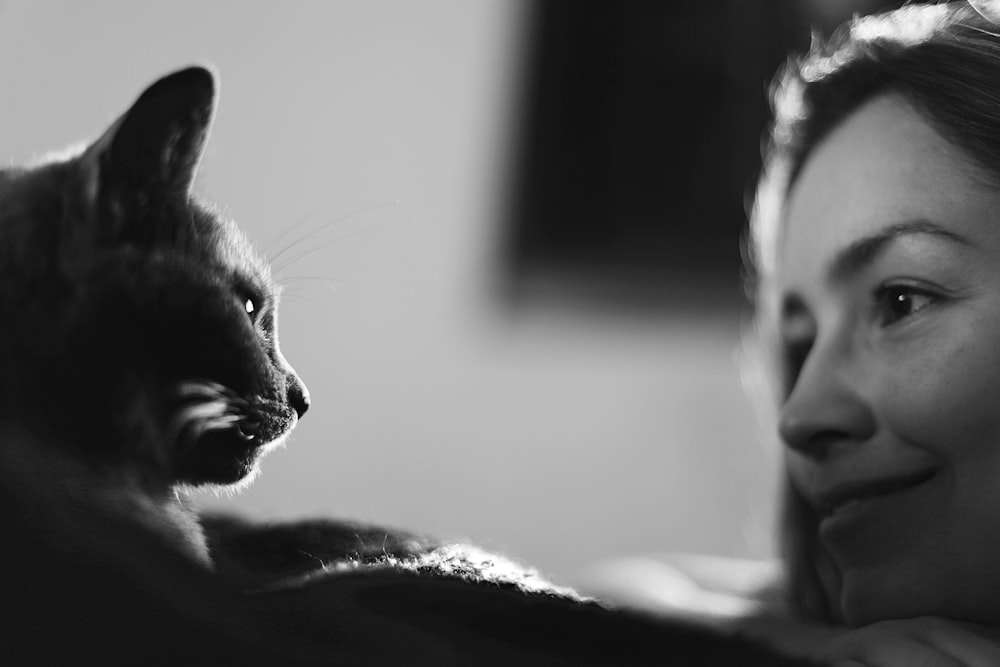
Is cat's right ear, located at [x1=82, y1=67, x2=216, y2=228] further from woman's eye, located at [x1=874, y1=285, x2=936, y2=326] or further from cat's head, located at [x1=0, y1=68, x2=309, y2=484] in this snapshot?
woman's eye, located at [x1=874, y1=285, x2=936, y2=326]

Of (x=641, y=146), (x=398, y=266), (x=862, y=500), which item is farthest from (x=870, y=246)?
(x=641, y=146)

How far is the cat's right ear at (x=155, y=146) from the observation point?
28cm

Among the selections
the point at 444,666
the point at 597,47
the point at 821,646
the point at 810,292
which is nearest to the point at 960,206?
the point at 810,292

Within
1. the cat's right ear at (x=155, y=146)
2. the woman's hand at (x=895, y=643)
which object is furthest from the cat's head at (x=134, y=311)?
the woman's hand at (x=895, y=643)

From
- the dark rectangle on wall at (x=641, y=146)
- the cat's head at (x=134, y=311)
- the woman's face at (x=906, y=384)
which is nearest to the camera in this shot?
the cat's head at (x=134, y=311)

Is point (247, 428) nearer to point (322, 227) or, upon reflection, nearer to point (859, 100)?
point (322, 227)

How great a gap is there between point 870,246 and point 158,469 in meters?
0.36

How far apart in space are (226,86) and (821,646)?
357 millimetres

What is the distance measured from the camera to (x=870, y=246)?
1.38ft

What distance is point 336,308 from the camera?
1.20ft

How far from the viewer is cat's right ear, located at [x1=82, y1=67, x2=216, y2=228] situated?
0.28 metres

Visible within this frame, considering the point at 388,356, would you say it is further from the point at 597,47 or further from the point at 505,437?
the point at 597,47

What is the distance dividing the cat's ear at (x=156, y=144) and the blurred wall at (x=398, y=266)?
0.01m

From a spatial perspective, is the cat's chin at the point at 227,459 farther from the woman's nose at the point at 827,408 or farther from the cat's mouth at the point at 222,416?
the woman's nose at the point at 827,408
